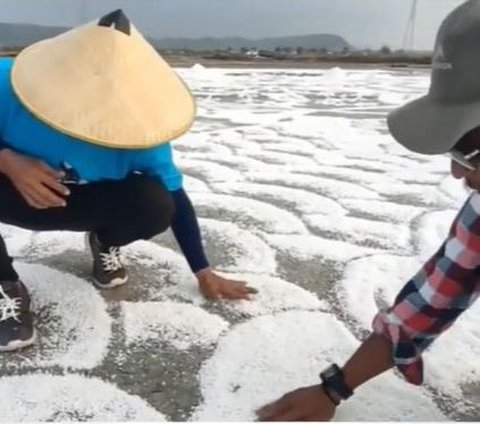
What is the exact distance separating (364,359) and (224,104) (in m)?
5.06


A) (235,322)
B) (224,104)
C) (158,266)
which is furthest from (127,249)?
(224,104)

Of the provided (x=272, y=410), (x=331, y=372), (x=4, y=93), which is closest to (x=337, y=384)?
(x=331, y=372)

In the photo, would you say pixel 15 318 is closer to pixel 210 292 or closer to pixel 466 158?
pixel 210 292

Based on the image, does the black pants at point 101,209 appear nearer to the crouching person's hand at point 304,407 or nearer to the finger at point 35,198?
the finger at point 35,198

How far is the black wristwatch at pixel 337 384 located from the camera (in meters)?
1.29

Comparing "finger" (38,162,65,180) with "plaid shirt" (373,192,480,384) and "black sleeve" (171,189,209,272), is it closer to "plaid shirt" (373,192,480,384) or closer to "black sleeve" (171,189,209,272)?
"black sleeve" (171,189,209,272)

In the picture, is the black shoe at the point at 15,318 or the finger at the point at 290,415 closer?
the finger at the point at 290,415

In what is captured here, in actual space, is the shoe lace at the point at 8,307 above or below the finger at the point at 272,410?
below

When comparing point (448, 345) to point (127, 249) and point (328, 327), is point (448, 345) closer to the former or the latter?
point (328, 327)

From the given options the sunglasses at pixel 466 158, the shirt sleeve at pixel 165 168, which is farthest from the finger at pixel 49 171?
the sunglasses at pixel 466 158

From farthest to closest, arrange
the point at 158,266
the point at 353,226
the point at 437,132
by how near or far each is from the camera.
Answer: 1. the point at 353,226
2. the point at 158,266
3. the point at 437,132

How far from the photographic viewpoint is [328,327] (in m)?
1.67

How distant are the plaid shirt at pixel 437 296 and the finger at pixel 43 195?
2.31 feet

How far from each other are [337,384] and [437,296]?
9.2 inches
